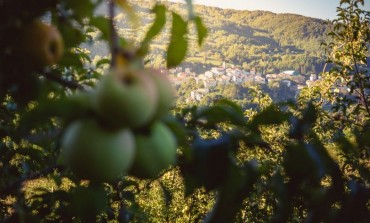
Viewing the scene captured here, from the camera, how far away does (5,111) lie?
211cm

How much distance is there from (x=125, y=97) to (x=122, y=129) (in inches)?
2.6

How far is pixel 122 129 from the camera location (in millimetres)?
543

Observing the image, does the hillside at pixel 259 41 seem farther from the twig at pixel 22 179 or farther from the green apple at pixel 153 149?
the green apple at pixel 153 149

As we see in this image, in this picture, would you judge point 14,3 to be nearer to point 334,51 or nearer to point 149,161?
point 149,161

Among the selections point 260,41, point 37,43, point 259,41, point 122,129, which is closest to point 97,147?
point 122,129

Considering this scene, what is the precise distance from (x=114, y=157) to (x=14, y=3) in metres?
0.35

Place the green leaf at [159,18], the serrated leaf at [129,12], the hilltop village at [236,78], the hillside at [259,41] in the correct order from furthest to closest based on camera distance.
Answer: the hillside at [259,41] < the hilltop village at [236,78] < the green leaf at [159,18] < the serrated leaf at [129,12]

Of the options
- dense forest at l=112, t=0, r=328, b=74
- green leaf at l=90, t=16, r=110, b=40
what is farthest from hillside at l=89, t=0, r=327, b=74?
green leaf at l=90, t=16, r=110, b=40

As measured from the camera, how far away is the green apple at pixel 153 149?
589 mm

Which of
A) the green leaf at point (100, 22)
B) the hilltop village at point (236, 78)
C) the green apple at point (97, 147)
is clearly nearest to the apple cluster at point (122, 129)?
the green apple at point (97, 147)

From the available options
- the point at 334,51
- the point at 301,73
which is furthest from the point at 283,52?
the point at 334,51

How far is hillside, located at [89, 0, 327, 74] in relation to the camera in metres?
87.2

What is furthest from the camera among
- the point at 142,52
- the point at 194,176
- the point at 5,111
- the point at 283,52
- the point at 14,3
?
the point at 283,52

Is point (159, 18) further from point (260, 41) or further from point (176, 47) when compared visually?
point (260, 41)
